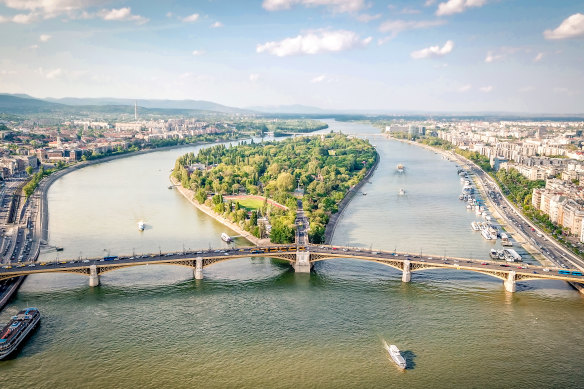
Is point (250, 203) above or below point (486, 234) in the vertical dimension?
above

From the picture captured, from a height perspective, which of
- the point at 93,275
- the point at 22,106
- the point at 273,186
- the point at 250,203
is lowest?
the point at 93,275

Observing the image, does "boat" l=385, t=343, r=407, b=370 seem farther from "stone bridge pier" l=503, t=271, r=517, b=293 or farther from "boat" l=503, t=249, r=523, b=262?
"boat" l=503, t=249, r=523, b=262

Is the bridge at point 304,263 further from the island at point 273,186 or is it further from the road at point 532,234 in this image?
the road at point 532,234

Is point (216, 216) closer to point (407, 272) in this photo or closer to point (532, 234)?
point (407, 272)

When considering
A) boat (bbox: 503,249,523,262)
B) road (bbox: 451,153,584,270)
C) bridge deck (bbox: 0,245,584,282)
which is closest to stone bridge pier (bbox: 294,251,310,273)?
bridge deck (bbox: 0,245,584,282)

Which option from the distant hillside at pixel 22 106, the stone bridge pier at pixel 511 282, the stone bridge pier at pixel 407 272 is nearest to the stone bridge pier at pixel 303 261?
the stone bridge pier at pixel 407 272

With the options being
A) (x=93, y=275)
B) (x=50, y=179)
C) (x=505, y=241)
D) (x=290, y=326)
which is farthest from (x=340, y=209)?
(x=50, y=179)
